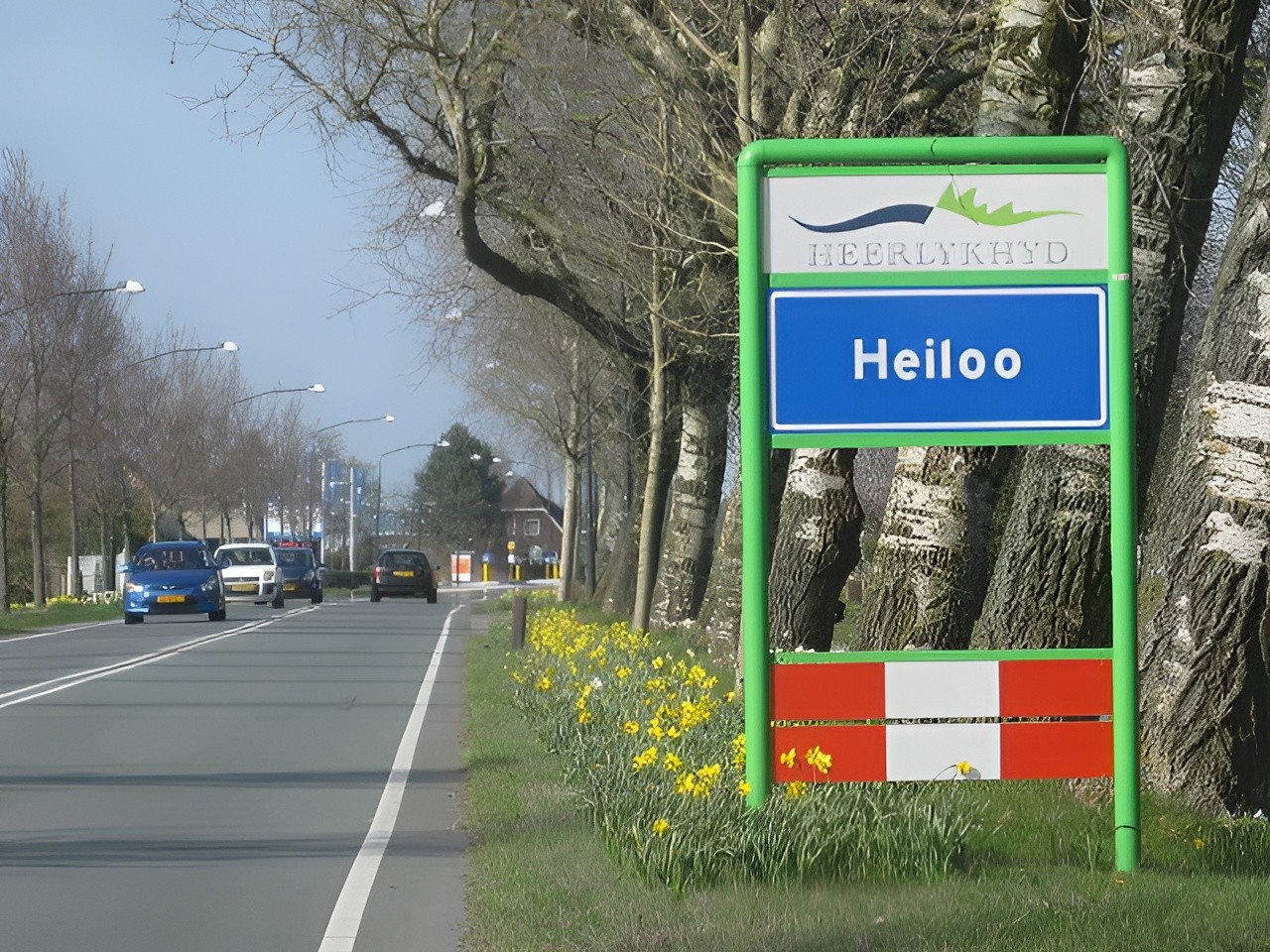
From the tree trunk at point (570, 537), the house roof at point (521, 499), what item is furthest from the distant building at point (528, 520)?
the tree trunk at point (570, 537)

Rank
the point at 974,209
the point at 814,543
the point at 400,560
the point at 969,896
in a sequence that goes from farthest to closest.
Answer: the point at 400,560, the point at 814,543, the point at 974,209, the point at 969,896

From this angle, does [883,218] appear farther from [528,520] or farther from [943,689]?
A: [528,520]

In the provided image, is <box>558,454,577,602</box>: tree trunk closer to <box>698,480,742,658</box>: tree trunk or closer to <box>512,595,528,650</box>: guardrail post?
<box>512,595,528,650</box>: guardrail post

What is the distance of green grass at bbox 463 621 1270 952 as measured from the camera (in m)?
6.39

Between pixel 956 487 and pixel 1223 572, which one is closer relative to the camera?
pixel 1223 572

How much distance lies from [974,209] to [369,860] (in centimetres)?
424

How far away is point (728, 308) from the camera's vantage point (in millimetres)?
21641

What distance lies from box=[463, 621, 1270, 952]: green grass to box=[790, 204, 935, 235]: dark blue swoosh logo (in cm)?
259

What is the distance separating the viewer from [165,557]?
4075 centimetres

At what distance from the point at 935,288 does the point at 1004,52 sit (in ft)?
15.6

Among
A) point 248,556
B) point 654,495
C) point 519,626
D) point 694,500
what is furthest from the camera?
point 248,556

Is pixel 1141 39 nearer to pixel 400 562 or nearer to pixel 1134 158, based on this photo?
pixel 1134 158

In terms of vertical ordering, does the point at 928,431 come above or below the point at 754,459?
above

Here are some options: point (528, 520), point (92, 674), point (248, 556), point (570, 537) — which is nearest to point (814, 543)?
point (92, 674)
